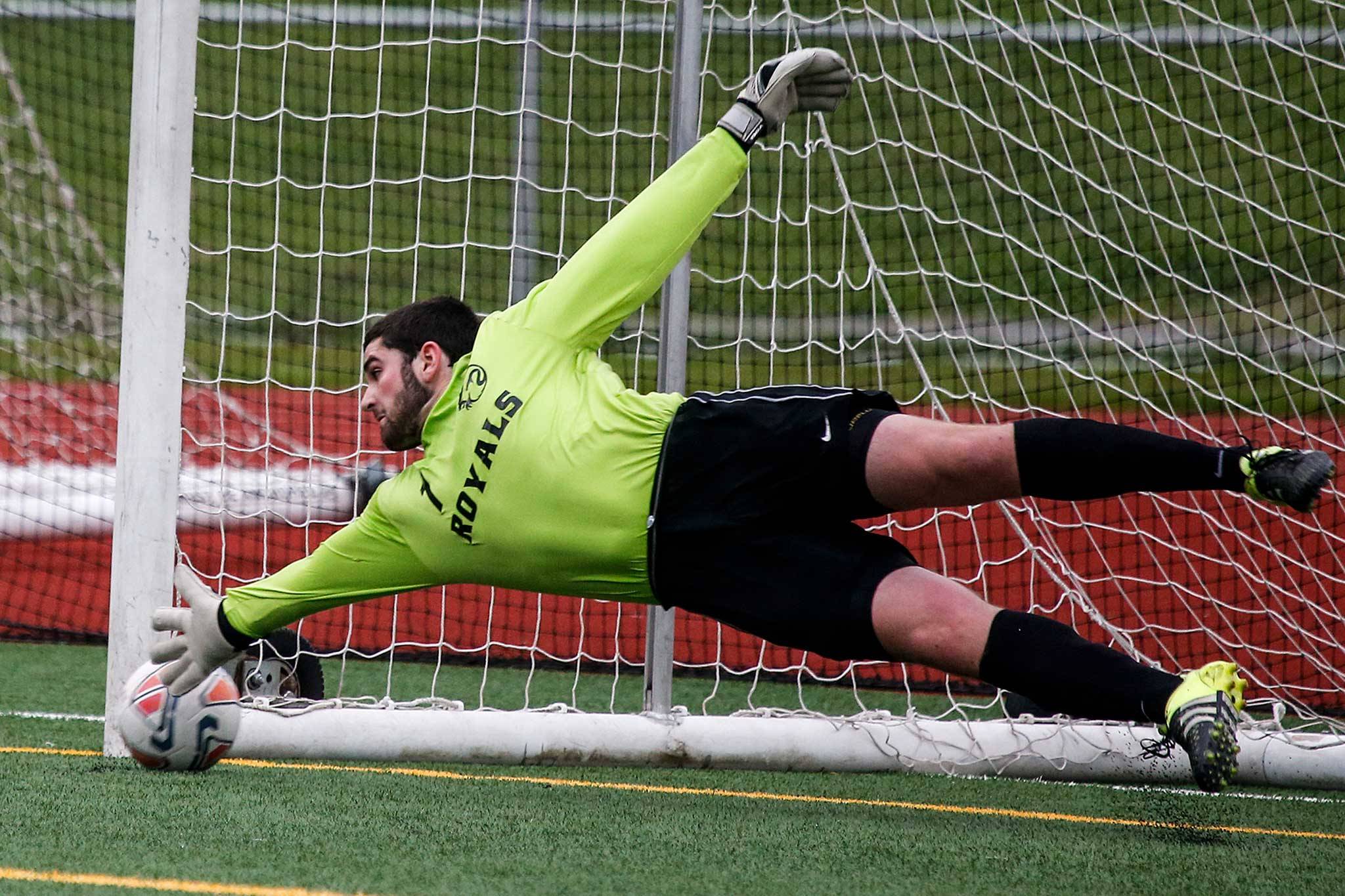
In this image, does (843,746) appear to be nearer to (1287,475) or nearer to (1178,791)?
(1178,791)

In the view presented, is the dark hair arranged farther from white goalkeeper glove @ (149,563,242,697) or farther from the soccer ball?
the soccer ball

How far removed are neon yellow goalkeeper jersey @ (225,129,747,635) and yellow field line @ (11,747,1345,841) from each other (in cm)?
85

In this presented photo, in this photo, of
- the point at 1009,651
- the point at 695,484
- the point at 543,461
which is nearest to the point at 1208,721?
the point at 1009,651

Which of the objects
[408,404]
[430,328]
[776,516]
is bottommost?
[776,516]

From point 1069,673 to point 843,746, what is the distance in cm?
159

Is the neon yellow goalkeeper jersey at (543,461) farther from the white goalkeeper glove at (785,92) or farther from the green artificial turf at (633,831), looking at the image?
the green artificial turf at (633,831)

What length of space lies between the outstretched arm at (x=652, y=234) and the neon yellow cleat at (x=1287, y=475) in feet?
4.44

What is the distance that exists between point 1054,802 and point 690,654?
288 centimetres

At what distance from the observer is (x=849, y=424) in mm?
3395

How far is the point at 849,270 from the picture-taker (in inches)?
491

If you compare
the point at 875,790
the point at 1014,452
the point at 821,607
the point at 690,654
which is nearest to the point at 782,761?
the point at 875,790

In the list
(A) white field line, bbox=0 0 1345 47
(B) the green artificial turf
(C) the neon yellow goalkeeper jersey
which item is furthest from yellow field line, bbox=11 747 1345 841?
(A) white field line, bbox=0 0 1345 47

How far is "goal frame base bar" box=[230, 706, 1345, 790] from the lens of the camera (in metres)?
4.53

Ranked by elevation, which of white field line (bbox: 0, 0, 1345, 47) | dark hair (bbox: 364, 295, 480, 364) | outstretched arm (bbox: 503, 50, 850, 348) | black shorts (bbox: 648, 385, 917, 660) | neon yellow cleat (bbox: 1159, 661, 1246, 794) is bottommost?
neon yellow cleat (bbox: 1159, 661, 1246, 794)
